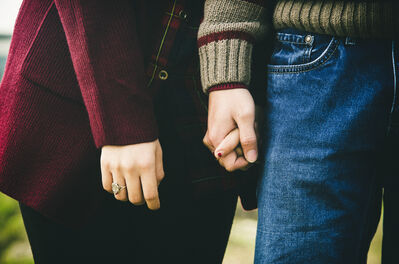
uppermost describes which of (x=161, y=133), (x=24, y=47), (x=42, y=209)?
(x=24, y=47)

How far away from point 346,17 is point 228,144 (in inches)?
14.2

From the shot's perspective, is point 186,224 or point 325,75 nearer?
point 325,75

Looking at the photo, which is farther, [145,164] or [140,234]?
[140,234]

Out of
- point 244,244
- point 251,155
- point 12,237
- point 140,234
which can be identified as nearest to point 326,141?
point 251,155

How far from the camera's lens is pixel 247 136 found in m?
0.67

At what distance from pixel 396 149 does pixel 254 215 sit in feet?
7.00

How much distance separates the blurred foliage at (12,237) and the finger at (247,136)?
183 centimetres

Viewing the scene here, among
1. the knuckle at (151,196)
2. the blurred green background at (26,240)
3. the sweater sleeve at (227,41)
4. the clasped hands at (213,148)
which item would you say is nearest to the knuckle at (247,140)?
the clasped hands at (213,148)

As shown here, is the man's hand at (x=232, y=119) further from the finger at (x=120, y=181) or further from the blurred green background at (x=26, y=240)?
the blurred green background at (x=26, y=240)

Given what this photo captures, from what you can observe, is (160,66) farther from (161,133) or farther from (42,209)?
(42,209)

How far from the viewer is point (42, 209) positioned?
2.26ft

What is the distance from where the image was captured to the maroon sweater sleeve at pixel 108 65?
0.60 meters

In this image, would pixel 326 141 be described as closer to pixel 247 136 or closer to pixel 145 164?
pixel 247 136

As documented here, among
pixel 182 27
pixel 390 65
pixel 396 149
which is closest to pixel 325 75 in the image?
pixel 390 65
